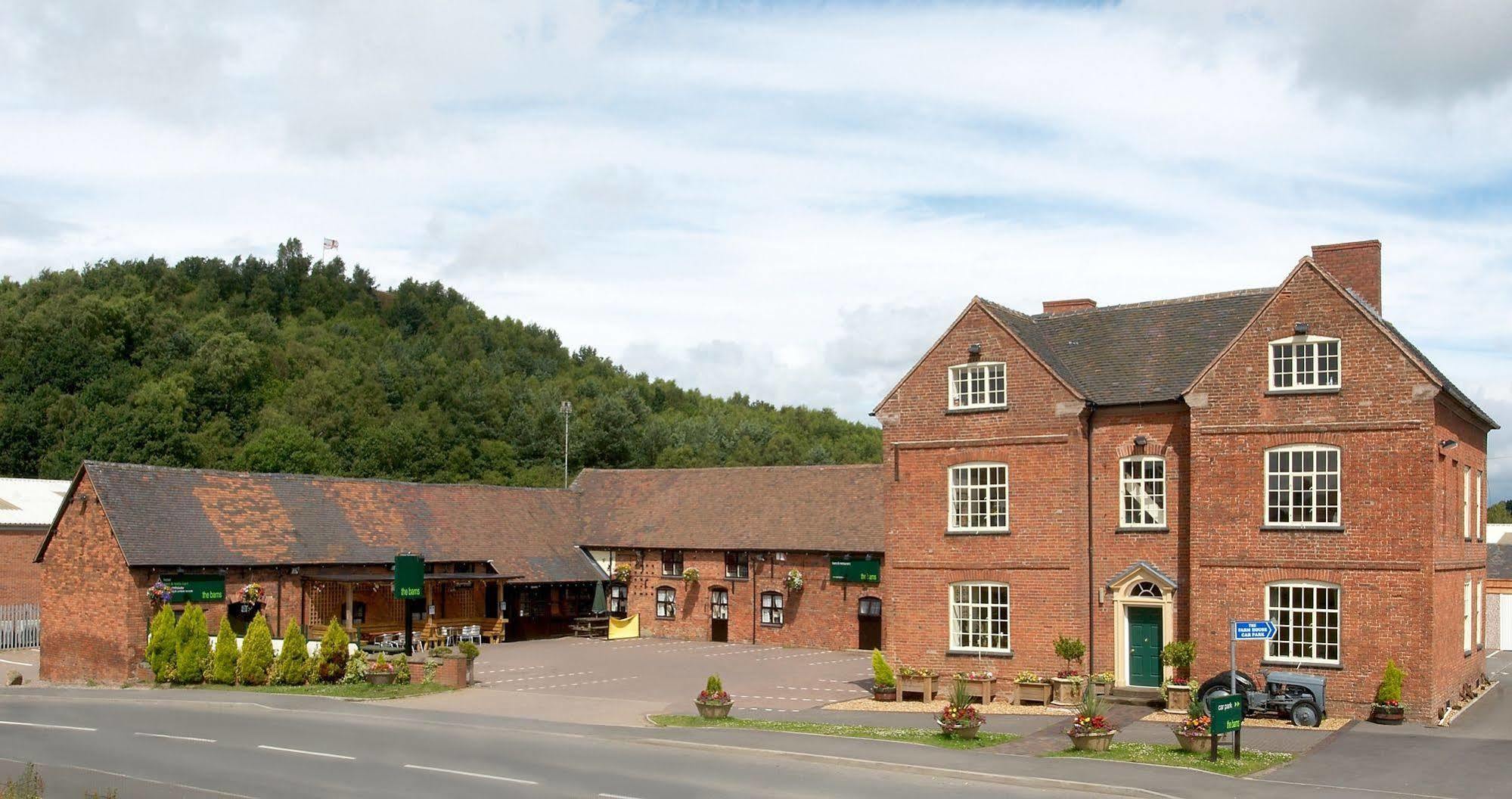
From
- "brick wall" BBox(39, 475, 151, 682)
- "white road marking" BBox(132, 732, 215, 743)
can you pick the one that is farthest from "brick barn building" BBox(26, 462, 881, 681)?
"white road marking" BBox(132, 732, 215, 743)

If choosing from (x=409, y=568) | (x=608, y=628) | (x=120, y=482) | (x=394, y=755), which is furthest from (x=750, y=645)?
(x=394, y=755)

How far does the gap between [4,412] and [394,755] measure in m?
77.3

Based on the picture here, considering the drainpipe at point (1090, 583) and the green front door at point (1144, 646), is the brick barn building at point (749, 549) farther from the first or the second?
the green front door at point (1144, 646)

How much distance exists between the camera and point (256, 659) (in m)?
34.2

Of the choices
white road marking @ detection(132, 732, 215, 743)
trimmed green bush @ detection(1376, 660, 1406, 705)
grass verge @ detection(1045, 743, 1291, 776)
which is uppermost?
trimmed green bush @ detection(1376, 660, 1406, 705)

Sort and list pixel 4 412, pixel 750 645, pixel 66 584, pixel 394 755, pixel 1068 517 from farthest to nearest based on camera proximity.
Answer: pixel 4 412 → pixel 750 645 → pixel 66 584 → pixel 1068 517 → pixel 394 755

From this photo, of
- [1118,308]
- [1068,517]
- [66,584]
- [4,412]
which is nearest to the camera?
[1068,517]

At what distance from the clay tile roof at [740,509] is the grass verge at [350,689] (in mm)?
16376

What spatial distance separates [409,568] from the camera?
119 ft

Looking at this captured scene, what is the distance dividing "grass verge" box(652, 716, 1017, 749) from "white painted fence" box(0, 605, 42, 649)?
1297 inches

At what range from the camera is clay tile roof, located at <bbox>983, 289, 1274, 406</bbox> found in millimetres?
31422

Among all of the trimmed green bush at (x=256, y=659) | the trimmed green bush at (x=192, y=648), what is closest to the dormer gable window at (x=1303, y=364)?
→ the trimmed green bush at (x=256, y=659)

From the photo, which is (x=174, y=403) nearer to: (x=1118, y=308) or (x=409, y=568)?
(x=409, y=568)

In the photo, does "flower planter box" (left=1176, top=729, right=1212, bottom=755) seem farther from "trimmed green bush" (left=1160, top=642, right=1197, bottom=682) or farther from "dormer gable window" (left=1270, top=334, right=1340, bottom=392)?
"dormer gable window" (left=1270, top=334, right=1340, bottom=392)
